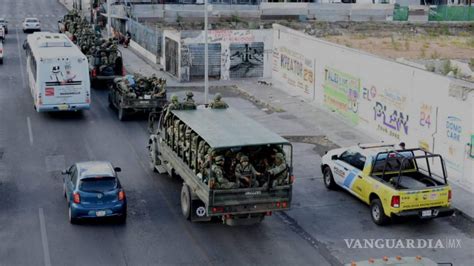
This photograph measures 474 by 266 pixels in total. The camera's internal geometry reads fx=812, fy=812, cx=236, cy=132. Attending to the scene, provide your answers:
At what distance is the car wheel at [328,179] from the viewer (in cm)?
2348

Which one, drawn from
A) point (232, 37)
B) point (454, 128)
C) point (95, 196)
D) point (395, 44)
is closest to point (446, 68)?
point (232, 37)

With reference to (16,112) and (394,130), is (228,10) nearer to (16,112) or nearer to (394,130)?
(16,112)

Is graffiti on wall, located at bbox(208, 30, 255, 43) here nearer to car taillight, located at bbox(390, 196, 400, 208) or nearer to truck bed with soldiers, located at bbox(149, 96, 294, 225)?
truck bed with soldiers, located at bbox(149, 96, 294, 225)

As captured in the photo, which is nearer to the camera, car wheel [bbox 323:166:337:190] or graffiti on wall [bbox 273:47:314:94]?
car wheel [bbox 323:166:337:190]

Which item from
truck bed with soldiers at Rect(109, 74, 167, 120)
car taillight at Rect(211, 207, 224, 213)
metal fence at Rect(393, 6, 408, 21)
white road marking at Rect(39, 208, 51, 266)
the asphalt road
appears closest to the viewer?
white road marking at Rect(39, 208, 51, 266)

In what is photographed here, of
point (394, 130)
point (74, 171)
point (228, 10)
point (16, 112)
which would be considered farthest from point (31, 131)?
point (228, 10)

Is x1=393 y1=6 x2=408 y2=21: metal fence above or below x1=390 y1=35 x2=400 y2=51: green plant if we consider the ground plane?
above

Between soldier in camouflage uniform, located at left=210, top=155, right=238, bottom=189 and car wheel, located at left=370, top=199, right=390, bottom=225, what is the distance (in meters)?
3.91

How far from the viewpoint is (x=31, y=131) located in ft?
103

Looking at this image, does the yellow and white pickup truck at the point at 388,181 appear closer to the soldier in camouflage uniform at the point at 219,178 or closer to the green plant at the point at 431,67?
the soldier in camouflage uniform at the point at 219,178

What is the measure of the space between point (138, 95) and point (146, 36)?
21.3 meters

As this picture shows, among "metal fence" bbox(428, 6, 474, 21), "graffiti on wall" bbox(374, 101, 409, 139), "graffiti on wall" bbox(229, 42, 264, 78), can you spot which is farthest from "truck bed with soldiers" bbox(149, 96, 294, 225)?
"metal fence" bbox(428, 6, 474, 21)

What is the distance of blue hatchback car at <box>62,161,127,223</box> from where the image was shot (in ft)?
64.8

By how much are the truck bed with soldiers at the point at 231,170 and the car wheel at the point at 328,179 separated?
347cm
